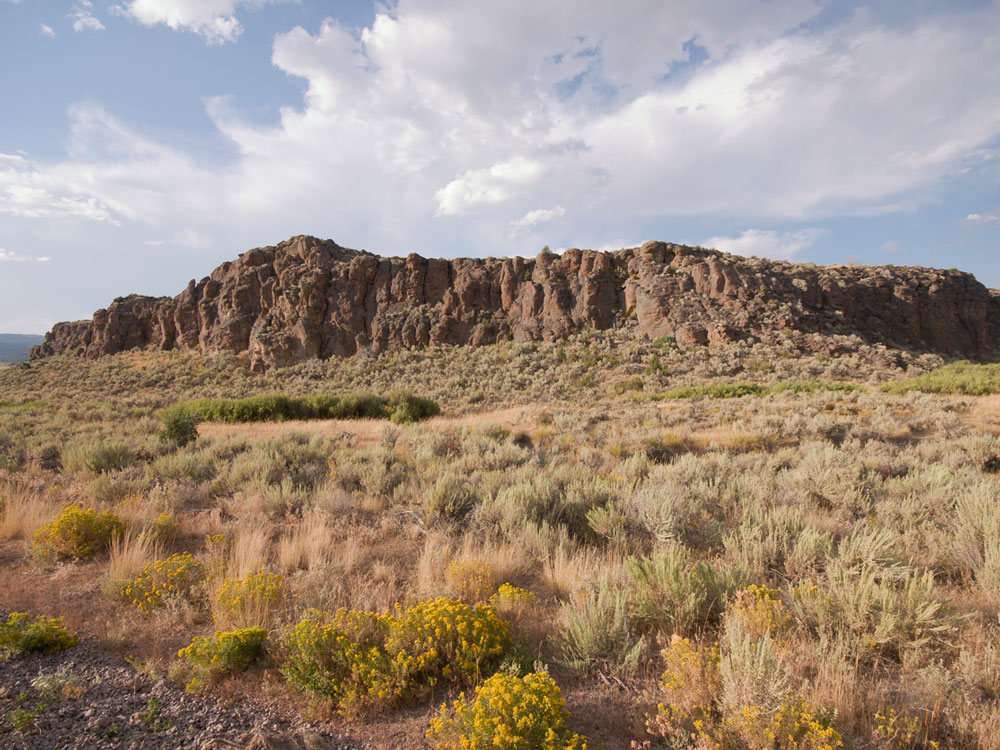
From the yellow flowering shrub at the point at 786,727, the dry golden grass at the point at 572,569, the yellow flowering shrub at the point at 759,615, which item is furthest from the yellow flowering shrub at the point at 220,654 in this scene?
the yellow flowering shrub at the point at 759,615

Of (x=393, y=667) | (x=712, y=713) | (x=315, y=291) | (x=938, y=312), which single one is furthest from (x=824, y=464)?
(x=938, y=312)

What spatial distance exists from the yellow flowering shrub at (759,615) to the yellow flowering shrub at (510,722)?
1296 millimetres

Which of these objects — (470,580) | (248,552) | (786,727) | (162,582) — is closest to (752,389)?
(470,580)

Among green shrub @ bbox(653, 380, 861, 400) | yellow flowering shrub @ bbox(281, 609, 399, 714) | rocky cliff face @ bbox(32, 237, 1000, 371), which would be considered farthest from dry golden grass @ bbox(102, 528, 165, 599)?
rocky cliff face @ bbox(32, 237, 1000, 371)

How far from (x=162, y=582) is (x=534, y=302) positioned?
132ft

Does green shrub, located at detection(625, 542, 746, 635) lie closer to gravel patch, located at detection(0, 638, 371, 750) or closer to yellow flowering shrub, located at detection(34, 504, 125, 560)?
gravel patch, located at detection(0, 638, 371, 750)

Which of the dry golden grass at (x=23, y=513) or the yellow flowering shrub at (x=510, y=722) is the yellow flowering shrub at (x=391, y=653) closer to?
the yellow flowering shrub at (x=510, y=722)

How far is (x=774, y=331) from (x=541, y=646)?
36.5 metres

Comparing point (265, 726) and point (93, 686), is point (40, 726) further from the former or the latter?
point (265, 726)

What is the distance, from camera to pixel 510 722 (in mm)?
2201

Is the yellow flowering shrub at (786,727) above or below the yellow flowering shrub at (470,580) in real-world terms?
above

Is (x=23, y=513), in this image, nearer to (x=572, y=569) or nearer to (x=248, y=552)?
(x=248, y=552)

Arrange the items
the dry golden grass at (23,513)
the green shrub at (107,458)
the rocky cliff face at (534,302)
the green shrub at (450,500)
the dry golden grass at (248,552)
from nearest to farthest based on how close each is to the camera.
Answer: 1. the dry golden grass at (248,552)
2. the dry golden grass at (23,513)
3. the green shrub at (450,500)
4. the green shrub at (107,458)
5. the rocky cliff face at (534,302)

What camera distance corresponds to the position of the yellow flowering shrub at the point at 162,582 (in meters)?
3.84
